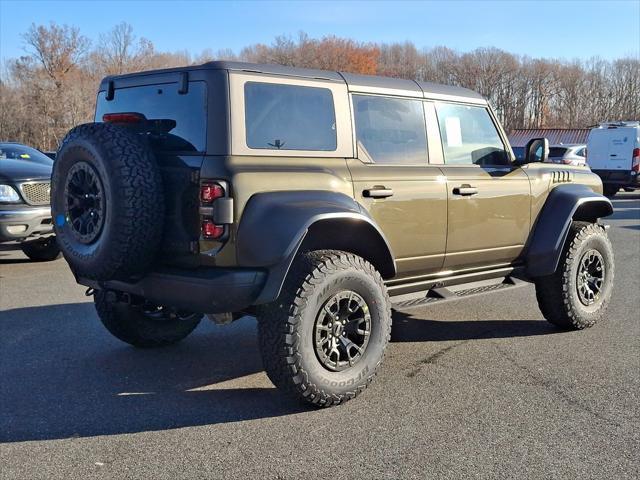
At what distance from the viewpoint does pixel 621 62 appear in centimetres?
6588

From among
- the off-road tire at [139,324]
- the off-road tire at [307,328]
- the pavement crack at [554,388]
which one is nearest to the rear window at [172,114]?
the off-road tire at [307,328]

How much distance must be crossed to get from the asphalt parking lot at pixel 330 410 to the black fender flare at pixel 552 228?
0.62m

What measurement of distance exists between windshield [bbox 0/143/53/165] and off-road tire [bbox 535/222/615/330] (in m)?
7.20

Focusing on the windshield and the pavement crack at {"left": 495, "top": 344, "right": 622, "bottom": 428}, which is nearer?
the pavement crack at {"left": 495, "top": 344, "right": 622, "bottom": 428}

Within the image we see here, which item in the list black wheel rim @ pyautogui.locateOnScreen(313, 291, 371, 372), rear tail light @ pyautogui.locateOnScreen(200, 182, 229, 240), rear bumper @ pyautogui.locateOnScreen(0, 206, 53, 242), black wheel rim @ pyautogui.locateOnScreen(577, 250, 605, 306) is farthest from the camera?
rear bumper @ pyautogui.locateOnScreen(0, 206, 53, 242)

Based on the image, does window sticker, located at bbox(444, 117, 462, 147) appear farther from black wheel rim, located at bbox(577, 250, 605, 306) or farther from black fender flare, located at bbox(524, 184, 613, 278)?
black wheel rim, located at bbox(577, 250, 605, 306)

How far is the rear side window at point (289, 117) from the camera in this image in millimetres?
3762

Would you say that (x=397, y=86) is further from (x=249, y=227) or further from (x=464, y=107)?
(x=249, y=227)

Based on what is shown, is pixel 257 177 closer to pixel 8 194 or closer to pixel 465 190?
pixel 465 190

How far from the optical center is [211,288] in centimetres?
349

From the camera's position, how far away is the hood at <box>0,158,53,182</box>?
7.91 meters

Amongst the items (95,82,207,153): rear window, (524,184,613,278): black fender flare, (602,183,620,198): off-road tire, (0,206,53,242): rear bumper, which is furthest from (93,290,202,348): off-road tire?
(602,183,620,198): off-road tire

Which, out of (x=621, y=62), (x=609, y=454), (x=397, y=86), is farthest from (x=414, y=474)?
(x=621, y=62)

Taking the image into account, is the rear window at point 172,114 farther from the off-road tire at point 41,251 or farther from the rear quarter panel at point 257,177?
the off-road tire at point 41,251
